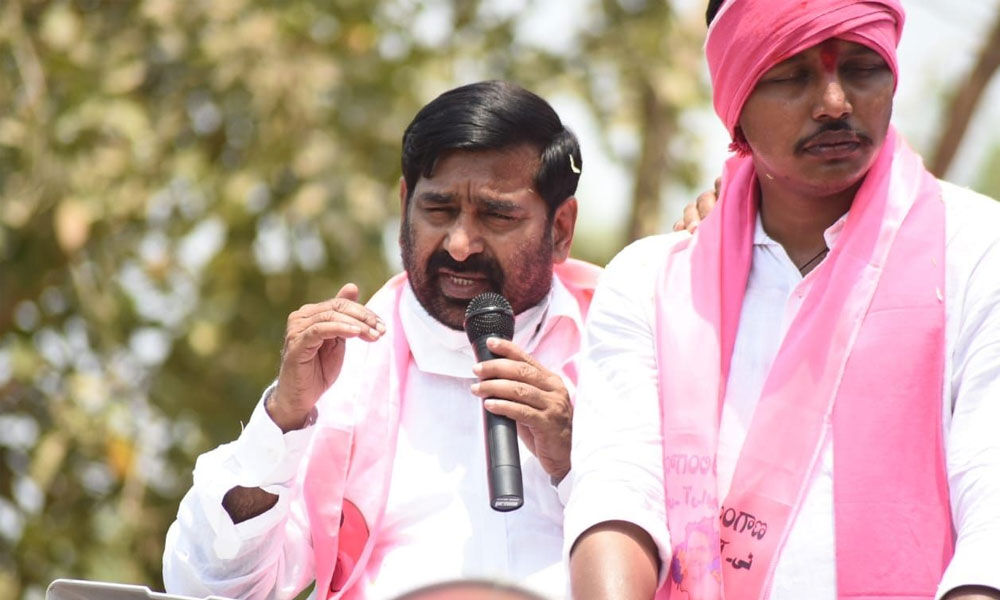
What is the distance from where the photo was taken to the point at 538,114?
422cm

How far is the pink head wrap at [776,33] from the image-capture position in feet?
10.8

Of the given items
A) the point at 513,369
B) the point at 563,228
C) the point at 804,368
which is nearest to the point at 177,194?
the point at 563,228

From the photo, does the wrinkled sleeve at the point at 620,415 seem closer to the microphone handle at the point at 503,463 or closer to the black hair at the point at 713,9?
the microphone handle at the point at 503,463

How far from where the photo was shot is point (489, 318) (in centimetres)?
378

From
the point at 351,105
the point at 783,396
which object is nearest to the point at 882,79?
the point at 783,396

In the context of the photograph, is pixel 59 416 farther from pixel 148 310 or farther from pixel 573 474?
pixel 573 474

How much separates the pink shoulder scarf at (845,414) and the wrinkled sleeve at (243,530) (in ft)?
3.19

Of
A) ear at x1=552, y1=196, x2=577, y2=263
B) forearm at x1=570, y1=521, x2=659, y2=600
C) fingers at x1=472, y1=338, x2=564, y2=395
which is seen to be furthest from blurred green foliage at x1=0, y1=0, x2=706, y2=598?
forearm at x1=570, y1=521, x2=659, y2=600

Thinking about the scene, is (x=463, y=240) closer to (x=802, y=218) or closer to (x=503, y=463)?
(x=503, y=463)

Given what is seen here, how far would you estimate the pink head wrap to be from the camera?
10.8 ft

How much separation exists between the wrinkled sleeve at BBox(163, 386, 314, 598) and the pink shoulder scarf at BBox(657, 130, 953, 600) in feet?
3.19

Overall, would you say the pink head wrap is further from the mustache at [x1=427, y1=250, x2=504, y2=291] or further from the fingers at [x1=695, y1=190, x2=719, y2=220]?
the mustache at [x1=427, y1=250, x2=504, y2=291]

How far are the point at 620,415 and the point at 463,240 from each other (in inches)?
32.2

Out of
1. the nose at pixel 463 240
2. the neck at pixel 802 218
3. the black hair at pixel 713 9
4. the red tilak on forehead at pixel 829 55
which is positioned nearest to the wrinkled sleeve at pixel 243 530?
the nose at pixel 463 240
